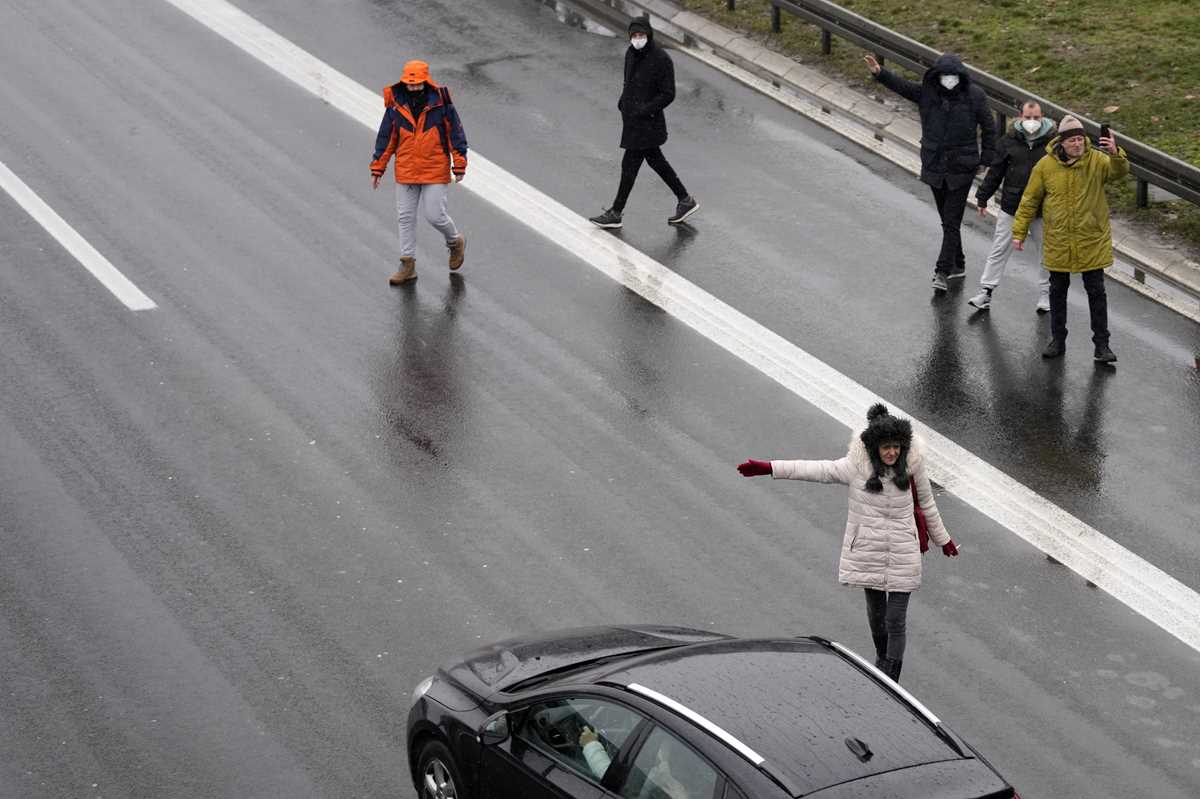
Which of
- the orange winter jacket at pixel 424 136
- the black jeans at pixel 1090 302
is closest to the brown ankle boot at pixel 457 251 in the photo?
the orange winter jacket at pixel 424 136

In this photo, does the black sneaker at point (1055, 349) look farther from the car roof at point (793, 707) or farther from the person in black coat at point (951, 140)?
the car roof at point (793, 707)

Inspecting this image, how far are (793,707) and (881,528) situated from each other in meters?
2.36

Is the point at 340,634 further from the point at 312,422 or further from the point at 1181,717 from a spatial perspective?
the point at 1181,717

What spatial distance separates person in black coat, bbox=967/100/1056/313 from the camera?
45.3 ft

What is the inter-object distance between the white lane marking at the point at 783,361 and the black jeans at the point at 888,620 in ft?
6.01

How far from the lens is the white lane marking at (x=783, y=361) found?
35.0 ft

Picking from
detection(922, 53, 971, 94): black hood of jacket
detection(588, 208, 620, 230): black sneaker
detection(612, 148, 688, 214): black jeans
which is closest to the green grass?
detection(922, 53, 971, 94): black hood of jacket

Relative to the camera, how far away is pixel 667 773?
6906 millimetres

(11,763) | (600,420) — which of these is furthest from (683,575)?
(11,763)

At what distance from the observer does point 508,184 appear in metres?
16.1

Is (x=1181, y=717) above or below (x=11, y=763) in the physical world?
above

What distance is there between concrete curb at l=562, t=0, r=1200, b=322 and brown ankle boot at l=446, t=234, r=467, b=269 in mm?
4598

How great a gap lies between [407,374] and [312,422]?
986 mm

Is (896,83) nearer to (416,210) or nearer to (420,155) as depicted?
(420,155)
